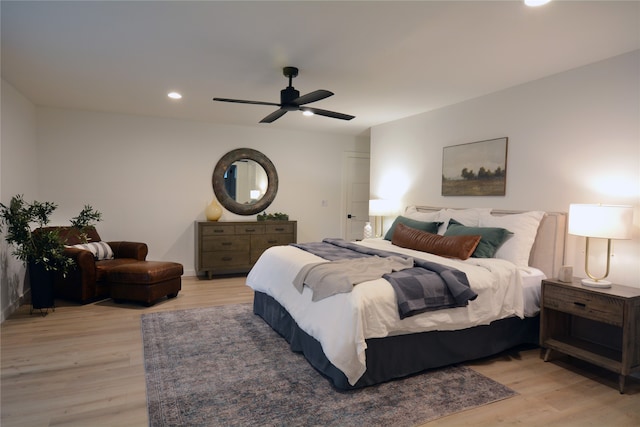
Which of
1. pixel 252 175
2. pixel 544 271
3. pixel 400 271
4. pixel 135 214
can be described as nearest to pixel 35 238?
pixel 135 214

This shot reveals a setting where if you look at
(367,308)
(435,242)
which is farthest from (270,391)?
(435,242)

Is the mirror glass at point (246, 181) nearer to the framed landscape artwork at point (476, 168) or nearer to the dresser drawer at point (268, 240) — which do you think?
the dresser drawer at point (268, 240)

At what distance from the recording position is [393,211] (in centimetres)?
548

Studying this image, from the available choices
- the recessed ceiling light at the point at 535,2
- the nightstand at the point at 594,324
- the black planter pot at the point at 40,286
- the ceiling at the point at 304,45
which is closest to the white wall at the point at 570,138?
the ceiling at the point at 304,45

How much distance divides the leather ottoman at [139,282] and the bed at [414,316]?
1.19 m

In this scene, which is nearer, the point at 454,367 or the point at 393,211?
the point at 454,367

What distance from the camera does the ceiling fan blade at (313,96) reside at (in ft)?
9.68

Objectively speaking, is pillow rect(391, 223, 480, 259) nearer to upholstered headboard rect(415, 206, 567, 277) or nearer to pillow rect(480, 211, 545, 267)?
pillow rect(480, 211, 545, 267)

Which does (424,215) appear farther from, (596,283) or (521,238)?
(596,283)

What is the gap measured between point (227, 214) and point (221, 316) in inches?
96.5

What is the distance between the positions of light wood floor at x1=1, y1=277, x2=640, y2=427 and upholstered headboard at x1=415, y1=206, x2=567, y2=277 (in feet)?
2.53

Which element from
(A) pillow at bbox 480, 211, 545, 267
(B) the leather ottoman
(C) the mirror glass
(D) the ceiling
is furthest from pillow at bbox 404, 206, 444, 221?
(B) the leather ottoman

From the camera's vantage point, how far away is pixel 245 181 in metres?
6.21

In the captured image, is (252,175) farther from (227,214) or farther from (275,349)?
(275,349)
